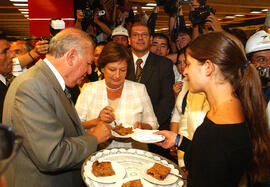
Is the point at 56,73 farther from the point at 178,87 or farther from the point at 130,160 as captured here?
the point at 178,87

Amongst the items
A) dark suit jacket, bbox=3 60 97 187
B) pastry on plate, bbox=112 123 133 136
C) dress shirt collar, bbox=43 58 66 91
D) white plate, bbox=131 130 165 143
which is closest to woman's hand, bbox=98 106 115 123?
pastry on plate, bbox=112 123 133 136

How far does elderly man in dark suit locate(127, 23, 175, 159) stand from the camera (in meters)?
2.96

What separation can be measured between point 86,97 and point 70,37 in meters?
1.06

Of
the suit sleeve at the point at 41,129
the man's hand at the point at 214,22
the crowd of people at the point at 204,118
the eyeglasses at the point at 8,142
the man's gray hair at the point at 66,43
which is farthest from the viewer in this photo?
the man's hand at the point at 214,22

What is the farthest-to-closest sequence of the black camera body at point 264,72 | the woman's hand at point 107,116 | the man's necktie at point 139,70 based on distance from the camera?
the man's necktie at point 139,70
the woman's hand at point 107,116
the black camera body at point 264,72

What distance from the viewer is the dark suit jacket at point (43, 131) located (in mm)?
1235

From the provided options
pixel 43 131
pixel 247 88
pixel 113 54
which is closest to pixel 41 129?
pixel 43 131

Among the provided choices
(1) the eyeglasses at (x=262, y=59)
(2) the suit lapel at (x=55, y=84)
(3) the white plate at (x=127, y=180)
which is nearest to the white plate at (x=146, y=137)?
(3) the white plate at (x=127, y=180)

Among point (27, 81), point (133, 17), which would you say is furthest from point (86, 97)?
point (133, 17)

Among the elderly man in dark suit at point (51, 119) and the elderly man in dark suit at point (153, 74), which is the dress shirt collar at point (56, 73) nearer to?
the elderly man in dark suit at point (51, 119)

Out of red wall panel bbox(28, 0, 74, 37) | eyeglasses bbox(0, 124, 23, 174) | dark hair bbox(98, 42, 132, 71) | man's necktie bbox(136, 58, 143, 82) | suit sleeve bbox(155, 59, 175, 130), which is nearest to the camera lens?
eyeglasses bbox(0, 124, 23, 174)

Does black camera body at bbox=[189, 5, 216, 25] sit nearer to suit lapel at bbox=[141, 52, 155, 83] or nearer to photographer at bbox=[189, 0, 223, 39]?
photographer at bbox=[189, 0, 223, 39]

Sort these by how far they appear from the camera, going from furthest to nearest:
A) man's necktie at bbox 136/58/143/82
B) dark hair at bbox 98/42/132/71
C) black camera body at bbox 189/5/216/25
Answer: man's necktie at bbox 136/58/143/82 → black camera body at bbox 189/5/216/25 → dark hair at bbox 98/42/132/71

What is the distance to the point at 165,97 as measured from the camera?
117 inches
